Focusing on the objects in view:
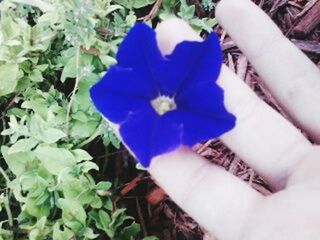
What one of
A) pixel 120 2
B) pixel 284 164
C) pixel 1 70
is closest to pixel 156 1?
pixel 120 2

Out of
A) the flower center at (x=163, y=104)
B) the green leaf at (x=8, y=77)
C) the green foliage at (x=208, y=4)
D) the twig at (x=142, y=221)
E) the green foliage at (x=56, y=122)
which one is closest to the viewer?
the flower center at (x=163, y=104)

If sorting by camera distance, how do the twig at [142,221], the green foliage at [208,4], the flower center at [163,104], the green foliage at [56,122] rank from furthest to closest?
the green foliage at [208,4], the twig at [142,221], the green foliage at [56,122], the flower center at [163,104]

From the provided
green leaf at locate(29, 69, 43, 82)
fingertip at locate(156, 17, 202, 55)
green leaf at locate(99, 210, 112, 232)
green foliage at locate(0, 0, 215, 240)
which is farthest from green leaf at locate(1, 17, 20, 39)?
green leaf at locate(99, 210, 112, 232)

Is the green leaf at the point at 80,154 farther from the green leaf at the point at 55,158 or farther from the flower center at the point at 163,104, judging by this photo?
the flower center at the point at 163,104

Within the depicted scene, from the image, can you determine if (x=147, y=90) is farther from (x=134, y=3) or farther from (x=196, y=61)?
(x=134, y=3)

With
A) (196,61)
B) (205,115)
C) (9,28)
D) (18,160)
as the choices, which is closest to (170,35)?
(196,61)

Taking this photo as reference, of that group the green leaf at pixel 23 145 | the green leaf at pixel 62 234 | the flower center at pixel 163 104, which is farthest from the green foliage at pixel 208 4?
the green leaf at pixel 62 234
